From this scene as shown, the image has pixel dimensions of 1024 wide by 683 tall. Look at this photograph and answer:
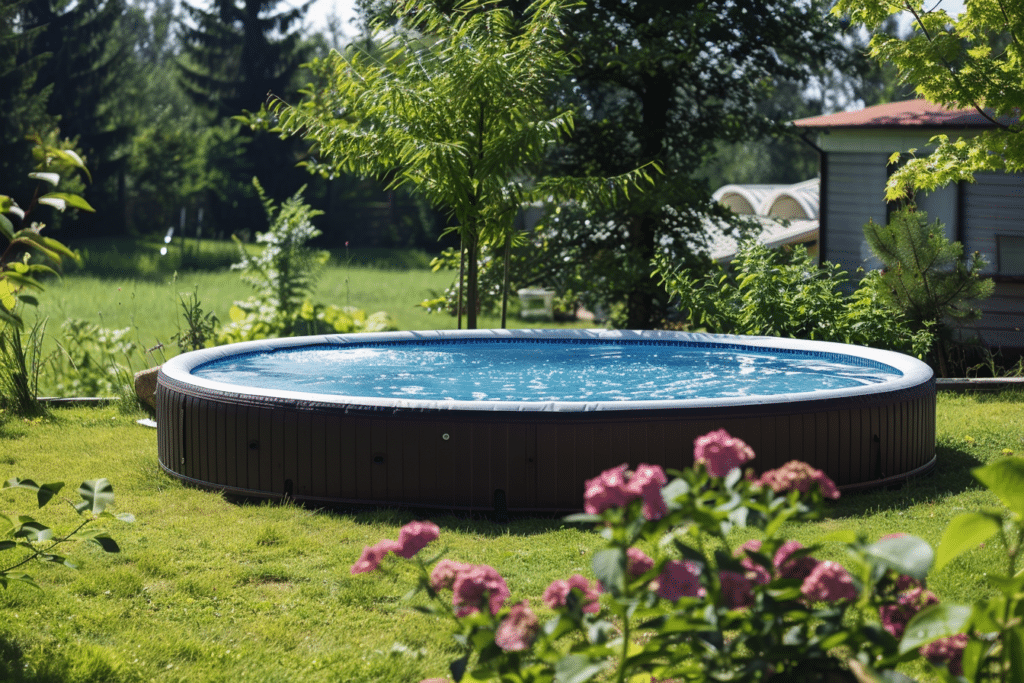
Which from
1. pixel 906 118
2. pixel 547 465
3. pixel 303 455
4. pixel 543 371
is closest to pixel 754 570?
pixel 547 465

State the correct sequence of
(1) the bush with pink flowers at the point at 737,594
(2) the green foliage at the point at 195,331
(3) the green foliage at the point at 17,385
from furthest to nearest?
1. (2) the green foliage at the point at 195,331
2. (3) the green foliage at the point at 17,385
3. (1) the bush with pink flowers at the point at 737,594

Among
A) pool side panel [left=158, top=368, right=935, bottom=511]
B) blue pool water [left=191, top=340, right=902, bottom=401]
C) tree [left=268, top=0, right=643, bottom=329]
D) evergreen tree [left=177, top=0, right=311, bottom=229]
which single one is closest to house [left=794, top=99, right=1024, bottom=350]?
blue pool water [left=191, top=340, right=902, bottom=401]

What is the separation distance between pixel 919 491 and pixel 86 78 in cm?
3439

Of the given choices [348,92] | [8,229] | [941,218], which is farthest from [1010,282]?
[8,229]

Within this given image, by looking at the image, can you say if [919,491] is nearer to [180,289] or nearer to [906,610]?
[906,610]

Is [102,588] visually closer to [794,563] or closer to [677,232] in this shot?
[794,563]

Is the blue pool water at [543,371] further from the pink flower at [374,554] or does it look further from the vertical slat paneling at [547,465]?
the pink flower at [374,554]

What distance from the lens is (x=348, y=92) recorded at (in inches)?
386

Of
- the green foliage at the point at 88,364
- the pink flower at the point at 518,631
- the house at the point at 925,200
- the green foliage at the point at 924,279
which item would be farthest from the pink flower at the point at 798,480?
the house at the point at 925,200

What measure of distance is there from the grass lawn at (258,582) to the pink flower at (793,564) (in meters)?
1.12

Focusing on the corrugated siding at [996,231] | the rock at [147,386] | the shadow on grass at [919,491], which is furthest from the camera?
the corrugated siding at [996,231]

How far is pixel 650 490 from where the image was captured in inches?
72.9

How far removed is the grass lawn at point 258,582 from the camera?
3.57 meters

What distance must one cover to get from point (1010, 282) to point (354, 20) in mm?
9909
